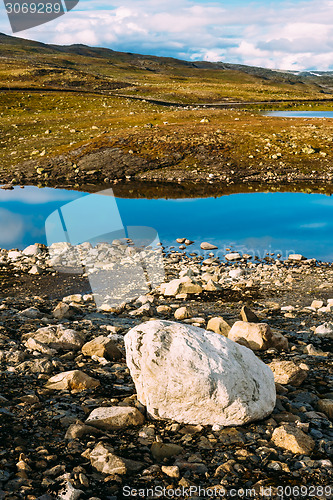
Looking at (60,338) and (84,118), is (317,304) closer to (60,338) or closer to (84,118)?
(60,338)

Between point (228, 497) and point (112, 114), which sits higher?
point (112, 114)

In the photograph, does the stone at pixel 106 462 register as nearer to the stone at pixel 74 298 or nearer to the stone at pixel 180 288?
the stone at pixel 74 298

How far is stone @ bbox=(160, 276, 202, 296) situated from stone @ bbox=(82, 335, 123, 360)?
20.3 feet

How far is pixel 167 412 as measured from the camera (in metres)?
7.96

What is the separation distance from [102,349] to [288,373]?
4428 millimetres

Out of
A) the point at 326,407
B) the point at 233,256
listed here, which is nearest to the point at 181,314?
the point at 326,407

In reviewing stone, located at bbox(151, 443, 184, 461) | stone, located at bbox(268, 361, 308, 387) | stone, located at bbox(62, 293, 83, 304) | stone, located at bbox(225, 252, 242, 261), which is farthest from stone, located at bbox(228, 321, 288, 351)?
stone, located at bbox(225, 252, 242, 261)

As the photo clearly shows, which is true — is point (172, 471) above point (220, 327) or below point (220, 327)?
above

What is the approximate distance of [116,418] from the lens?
7.98 meters

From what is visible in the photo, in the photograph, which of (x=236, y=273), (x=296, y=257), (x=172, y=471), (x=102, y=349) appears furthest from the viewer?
(x=296, y=257)

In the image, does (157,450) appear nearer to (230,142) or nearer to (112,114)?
(230,142)

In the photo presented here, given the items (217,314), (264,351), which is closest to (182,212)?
(217,314)

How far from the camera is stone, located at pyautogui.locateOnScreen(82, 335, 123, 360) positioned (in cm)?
1095

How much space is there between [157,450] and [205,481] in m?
0.96
